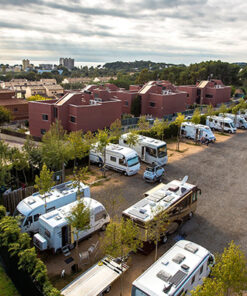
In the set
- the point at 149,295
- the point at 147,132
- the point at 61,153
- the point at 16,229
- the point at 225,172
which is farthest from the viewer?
the point at 147,132

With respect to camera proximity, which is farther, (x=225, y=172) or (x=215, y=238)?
(x=225, y=172)

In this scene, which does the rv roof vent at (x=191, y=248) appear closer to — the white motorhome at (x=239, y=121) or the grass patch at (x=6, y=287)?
the grass patch at (x=6, y=287)

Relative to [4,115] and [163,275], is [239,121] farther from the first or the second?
[163,275]

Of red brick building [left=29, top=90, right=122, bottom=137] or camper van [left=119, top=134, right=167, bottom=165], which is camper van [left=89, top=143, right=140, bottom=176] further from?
red brick building [left=29, top=90, right=122, bottom=137]

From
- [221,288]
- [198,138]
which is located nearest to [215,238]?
[221,288]

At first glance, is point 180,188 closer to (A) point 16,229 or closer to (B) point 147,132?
(A) point 16,229

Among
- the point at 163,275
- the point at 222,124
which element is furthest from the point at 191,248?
the point at 222,124

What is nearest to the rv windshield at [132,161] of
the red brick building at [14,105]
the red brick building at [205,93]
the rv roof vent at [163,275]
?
the rv roof vent at [163,275]

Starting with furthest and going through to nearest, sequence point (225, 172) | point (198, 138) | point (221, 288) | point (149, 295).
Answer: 1. point (198, 138)
2. point (225, 172)
3. point (149, 295)
4. point (221, 288)
